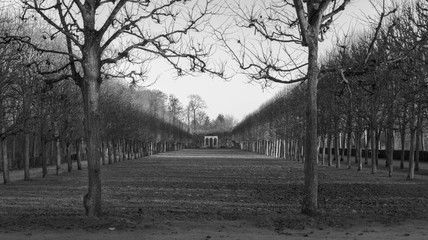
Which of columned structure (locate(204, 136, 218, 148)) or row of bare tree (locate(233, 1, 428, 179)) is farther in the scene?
columned structure (locate(204, 136, 218, 148))

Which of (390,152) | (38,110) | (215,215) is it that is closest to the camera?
(215,215)

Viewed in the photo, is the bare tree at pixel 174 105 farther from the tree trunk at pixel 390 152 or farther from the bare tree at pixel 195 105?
the tree trunk at pixel 390 152

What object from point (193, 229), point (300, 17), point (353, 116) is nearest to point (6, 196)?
point (193, 229)

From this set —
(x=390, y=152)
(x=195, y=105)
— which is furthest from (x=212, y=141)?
(x=390, y=152)

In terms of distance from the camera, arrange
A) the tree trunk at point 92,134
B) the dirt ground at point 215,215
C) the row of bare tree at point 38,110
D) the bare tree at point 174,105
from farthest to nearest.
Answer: the bare tree at point 174,105 → the row of bare tree at point 38,110 → the tree trunk at point 92,134 → the dirt ground at point 215,215

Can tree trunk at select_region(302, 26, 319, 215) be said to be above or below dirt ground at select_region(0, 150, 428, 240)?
above

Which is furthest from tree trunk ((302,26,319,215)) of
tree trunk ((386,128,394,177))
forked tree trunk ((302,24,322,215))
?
tree trunk ((386,128,394,177))

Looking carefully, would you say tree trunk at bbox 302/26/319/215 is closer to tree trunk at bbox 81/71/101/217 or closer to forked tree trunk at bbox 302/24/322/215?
forked tree trunk at bbox 302/24/322/215

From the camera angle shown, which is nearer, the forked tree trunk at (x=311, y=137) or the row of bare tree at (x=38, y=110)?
the forked tree trunk at (x=311, y=137)

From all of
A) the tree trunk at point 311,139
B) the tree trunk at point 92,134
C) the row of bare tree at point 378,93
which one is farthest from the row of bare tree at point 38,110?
the row of bare tree at point 378,93

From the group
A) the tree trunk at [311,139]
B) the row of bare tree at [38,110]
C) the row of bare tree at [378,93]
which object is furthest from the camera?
the row of bare tree at [38,110]

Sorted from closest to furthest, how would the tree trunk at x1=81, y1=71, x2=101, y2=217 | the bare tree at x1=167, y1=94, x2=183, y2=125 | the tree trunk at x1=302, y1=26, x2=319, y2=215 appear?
the tree trunk at x1=81, y1=71, x2=101, y2=217 < the tree trunk at x1=302, y1=26, x2=319, y2=215 < the bare tree at x1=167, y1=94, x2=183, y2=125

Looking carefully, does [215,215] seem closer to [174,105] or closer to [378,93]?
[378,93]

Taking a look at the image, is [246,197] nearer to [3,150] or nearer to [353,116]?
[3,150]
